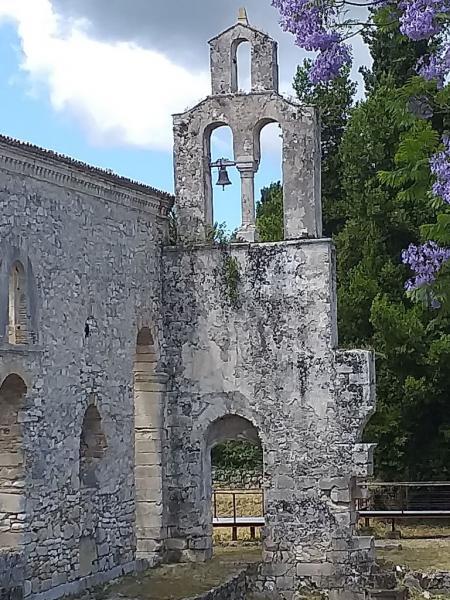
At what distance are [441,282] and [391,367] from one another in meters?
13.6

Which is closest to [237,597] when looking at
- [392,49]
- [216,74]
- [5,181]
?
[5,181]

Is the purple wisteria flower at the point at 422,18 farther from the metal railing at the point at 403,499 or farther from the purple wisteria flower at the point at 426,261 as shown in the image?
the metal railing at the point at 403,499

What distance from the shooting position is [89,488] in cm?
1416

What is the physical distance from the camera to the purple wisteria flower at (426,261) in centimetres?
829

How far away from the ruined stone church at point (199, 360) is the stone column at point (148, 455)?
0.02 meters

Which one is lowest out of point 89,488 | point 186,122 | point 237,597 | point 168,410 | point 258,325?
point 237,597

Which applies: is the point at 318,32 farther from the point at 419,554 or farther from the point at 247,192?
the point at 419,554

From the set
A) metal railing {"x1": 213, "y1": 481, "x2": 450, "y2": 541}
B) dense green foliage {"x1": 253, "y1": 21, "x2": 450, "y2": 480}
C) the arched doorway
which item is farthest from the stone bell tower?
metal railing {"x1": 213, "y1": 481, "x2": 450, "y2": 541}

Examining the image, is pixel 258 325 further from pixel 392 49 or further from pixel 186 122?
pixel 392 49

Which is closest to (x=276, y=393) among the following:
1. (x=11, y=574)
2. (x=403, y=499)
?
(x=11, y=574)

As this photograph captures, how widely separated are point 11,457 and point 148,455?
12.0 ft

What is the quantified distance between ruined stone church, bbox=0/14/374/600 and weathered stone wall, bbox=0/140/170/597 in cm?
3

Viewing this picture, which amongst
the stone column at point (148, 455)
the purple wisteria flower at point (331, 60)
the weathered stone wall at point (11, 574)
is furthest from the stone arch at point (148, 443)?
the purple wisteria flower at point (331, 60)

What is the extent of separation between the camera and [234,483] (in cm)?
2358
